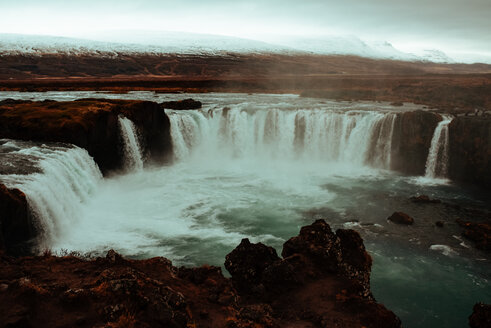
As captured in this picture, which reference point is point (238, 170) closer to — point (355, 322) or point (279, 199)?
point (279, 199)

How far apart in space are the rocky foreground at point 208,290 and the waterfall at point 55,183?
545 cm

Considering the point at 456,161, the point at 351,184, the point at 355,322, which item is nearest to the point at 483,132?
the point at 456,161

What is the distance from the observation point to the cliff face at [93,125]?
971 inches

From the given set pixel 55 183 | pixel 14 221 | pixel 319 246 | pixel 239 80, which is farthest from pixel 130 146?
pixel 239 80

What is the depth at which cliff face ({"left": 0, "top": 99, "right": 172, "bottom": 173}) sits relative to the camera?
80.9ft

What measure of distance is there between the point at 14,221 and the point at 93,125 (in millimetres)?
13121

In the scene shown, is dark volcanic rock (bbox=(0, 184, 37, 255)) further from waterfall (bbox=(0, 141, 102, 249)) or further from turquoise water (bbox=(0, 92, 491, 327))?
turquoise water (bbox=(0, 92, 491, 327))

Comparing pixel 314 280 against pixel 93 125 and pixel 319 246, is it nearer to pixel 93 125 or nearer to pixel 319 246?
pixel 319 246

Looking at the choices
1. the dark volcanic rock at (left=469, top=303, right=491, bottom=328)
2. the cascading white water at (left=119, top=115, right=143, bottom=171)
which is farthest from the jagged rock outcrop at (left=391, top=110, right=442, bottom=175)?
the cascading white water at (left=119, top=115, right=143, bottom=171)

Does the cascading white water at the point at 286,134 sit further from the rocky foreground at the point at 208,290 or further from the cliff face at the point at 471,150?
the rocky foreground at the point at 208,290

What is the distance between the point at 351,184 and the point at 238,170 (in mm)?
9792

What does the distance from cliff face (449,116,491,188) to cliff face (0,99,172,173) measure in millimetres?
24146

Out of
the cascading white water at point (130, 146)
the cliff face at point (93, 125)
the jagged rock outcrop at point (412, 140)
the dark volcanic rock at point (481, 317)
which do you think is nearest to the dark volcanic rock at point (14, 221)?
the cliff face at point (93, 125)

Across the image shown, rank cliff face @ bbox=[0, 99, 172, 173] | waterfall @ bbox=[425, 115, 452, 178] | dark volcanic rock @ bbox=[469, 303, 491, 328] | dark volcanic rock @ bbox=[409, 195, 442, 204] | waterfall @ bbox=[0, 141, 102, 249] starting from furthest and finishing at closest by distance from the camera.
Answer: waterfall @ bbox=[425, 115, 452, 178] → cliff face @ bbox=[0, 99, 172, 173] → dark volcanic rock @ bbox=[409, 195, 442, 204] → waterfall @ bbox=[0, 141, 102, 249] → dark volcanic rock @ bbox=[469, 303, 491, 328]
